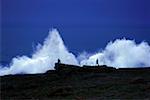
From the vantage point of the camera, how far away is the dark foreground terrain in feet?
93.0

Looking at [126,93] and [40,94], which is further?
[40,94]

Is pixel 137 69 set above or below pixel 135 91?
above

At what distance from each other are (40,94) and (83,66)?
1257 centimetres

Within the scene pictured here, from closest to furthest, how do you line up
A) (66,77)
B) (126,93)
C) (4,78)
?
(126,93) → (66,77) → (4,78)

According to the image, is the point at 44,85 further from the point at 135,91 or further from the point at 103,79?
the point at 135,91

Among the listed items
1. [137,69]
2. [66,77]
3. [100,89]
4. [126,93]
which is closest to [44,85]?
[66,77]

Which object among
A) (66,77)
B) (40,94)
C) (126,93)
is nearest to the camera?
(126,93)

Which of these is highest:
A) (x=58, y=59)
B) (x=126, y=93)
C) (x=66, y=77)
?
(x=58, y=59)

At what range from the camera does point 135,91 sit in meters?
28.7

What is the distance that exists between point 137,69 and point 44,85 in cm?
1200

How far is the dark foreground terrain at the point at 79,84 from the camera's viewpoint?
2835 cm

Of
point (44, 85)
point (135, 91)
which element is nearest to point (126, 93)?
point (135, 91)

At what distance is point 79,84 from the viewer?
33625 mm

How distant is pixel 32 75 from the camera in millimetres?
41188
